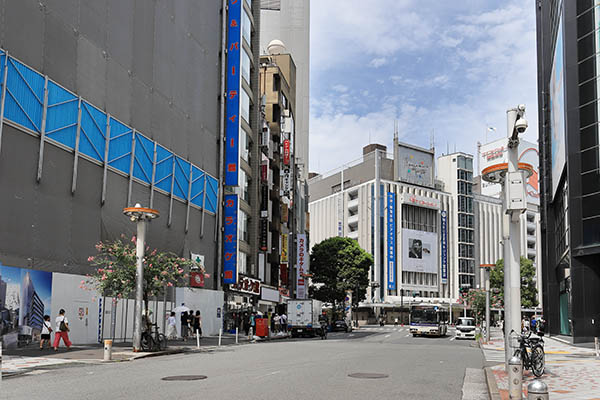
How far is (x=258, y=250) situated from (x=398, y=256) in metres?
64.6

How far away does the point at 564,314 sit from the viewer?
50750 mm

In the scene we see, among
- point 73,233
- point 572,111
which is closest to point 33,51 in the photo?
point 73,233

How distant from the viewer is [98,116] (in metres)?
31.8

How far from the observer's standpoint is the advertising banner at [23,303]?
2345cm

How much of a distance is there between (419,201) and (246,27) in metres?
72.9

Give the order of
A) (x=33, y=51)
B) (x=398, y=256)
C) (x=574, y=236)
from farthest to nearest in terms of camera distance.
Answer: (x=398, y=256), (x=574, y=236), (x=33, y=51)

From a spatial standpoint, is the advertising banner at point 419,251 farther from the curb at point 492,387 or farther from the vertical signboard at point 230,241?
the curb at point 492,387

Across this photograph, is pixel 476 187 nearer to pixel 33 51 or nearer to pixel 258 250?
pixel 258 250

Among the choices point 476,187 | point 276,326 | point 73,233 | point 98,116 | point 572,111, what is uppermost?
point 476,187

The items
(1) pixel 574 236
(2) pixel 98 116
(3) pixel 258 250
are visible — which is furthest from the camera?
(3) pixel 258 250

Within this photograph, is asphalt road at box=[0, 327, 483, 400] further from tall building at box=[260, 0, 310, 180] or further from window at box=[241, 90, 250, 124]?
tall building at box=[260, 0, 310, 180]

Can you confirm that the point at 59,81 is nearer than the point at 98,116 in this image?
Yes

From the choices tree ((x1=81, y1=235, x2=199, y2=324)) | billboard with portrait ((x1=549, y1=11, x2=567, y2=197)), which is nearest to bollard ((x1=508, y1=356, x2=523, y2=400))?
tree ((x1=81, y1=235, x2=199, y2=324))

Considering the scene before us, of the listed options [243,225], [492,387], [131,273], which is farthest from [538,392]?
[243,225]
